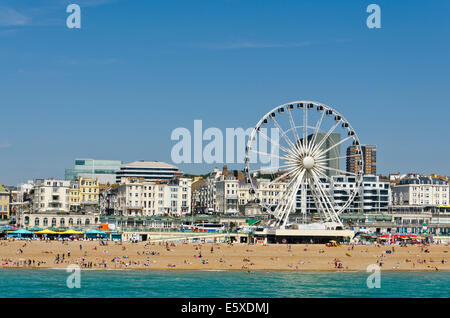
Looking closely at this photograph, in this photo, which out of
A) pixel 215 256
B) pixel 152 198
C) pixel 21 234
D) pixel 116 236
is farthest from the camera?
pixel 152 198

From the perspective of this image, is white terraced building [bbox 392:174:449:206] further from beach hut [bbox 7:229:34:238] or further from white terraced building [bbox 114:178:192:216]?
beach hut [bbox 7:229:34:238]

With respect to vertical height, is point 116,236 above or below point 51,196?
below

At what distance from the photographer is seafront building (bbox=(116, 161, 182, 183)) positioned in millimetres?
168125

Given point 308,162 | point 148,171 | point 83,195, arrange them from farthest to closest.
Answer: point 148,171, point 83,195, point 308,162

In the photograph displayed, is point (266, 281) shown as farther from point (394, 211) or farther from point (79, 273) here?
point (394, 211)

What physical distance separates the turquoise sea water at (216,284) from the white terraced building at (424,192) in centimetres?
7258

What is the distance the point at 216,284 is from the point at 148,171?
128 m

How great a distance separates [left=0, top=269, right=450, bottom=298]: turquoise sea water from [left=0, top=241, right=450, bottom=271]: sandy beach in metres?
2.90

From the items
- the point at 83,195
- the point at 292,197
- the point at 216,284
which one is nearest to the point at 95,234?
the point at 292,197

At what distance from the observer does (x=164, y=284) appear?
140ft

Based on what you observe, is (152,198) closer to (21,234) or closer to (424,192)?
(21,234)

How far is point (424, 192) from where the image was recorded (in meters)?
125
